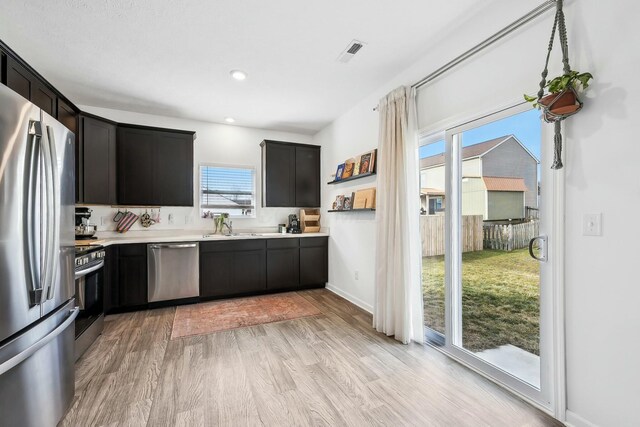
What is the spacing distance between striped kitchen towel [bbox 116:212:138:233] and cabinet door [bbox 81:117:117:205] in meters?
0.33

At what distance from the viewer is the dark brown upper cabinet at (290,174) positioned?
455 centimetres

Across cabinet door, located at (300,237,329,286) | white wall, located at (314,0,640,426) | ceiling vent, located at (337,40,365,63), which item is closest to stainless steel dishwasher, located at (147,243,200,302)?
cabinet door, located at (300,237,329,286)

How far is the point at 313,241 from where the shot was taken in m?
4.49

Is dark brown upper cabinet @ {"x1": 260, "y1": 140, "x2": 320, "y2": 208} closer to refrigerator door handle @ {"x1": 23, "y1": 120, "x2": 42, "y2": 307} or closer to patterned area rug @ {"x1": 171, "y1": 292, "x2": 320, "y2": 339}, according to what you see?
patterned area rug @ {"x1": 171, "y1": 292, "x2": 320, "y2": 339}

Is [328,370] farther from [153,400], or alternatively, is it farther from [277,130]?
[277,130]

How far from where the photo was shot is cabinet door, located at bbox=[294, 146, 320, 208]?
15.5ft

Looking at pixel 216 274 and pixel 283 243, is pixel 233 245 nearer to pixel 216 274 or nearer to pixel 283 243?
pixel 216 274

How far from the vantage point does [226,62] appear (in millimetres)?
2758

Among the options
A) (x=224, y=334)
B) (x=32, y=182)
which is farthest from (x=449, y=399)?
(x=32, y=182)

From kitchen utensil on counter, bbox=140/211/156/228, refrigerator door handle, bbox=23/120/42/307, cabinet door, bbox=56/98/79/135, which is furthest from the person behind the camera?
kitchen utensil on counter, bbox=140/211/156/228

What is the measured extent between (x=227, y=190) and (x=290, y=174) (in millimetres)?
1086

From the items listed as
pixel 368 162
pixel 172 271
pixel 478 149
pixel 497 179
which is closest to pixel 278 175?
pixel 368 162

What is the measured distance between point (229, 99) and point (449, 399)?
151 inches

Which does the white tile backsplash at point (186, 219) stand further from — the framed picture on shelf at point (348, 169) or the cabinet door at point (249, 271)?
the framed picture on shelf at point (348, 169)
